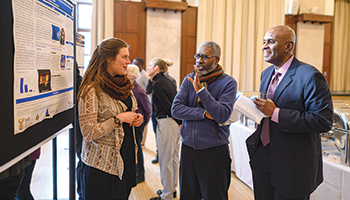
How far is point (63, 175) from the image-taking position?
4.11m

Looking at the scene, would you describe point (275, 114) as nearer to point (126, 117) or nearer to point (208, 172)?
point (208, 172)

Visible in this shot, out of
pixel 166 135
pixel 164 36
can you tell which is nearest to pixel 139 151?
pixel 166 135

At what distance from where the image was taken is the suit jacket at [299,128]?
1560 millimetres

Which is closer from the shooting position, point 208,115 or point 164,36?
point 208,115

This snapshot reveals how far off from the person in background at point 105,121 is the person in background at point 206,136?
0.57 metres

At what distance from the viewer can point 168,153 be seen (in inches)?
123

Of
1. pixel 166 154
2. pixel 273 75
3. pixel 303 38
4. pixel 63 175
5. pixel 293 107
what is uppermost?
pixel 303 38

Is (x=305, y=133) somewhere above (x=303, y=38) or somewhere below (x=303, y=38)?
below

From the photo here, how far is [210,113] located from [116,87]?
0.77 meters

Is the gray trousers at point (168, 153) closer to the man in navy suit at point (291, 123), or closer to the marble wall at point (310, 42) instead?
the man in navy suit at point (291, 123)

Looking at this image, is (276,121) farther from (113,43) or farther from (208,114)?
(113,43)

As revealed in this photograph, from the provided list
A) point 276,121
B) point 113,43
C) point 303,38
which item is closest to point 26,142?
point 113,43

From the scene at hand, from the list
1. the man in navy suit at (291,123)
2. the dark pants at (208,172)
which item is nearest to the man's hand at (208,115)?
the dark pants at (208,172)

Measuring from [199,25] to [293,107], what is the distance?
A: 8414 mm
